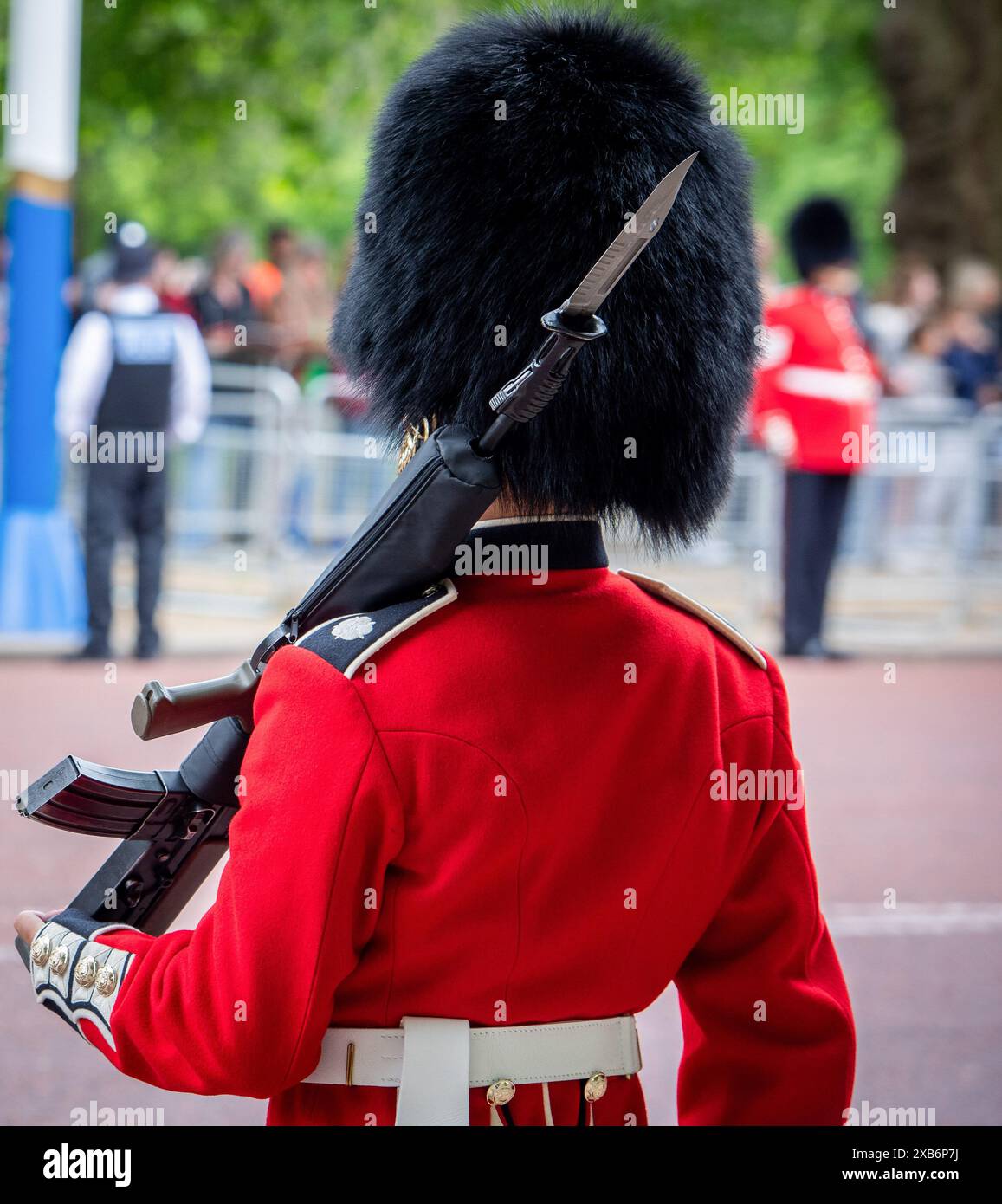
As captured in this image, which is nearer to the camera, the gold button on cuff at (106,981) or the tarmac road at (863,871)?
the gold button on cuff at (106,981)

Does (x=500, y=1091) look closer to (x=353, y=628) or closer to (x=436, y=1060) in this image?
(x=436, y=1060)

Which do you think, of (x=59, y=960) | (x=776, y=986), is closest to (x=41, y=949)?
(x=59, y=960)

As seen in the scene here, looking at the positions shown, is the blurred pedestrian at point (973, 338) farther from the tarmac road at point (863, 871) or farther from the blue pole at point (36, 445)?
the blue pole at point (36, 445)

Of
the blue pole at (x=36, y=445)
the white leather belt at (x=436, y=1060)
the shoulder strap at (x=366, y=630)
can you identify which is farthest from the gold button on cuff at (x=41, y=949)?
the blue pole at (x=36, y=445)

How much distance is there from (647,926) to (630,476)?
486 millimetres

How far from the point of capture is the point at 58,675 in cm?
827

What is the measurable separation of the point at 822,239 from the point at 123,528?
4053mm

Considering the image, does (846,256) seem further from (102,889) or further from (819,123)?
(819,123)

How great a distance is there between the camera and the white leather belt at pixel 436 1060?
174cm

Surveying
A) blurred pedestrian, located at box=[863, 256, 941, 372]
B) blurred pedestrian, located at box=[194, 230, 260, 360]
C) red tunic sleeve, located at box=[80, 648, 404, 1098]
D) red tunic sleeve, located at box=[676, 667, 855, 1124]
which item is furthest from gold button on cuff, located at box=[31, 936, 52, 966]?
blurred pedestrian, located at box=[863, 256, 941, 372]

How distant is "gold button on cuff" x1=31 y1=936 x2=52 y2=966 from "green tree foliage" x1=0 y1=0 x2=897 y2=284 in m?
9.34

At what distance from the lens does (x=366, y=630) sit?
1.70 m

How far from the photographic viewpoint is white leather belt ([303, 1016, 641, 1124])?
1743mm

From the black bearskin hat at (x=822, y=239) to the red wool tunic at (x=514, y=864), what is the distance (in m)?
7.73
